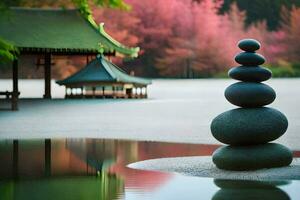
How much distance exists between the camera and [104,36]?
28.4 metres

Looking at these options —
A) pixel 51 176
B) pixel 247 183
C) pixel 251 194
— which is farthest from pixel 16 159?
pixel 251 194

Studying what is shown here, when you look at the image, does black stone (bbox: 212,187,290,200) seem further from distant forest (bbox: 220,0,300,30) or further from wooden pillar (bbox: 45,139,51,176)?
distant forest (bbox: 220,0,300,30)

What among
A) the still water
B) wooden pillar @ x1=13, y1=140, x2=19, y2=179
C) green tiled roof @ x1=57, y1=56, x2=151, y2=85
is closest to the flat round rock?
the still water

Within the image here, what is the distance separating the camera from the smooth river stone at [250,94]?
957 centimetres

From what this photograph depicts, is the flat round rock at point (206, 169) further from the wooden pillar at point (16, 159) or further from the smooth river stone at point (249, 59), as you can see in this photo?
the wooden pillar at point (16, 159)

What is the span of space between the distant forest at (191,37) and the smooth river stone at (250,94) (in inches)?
1473

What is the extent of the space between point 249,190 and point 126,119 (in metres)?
11.4

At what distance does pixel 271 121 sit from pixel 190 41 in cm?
3998

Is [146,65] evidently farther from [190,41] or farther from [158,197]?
[158,197]

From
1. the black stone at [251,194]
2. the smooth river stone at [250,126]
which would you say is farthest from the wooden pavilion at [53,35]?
the black stone at [251,194]

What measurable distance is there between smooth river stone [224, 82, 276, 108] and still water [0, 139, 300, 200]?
4.36 feet

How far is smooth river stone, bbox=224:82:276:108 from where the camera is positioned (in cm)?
957

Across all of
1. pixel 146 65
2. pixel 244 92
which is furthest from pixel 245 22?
pixel 244 92

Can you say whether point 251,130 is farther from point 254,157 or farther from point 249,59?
point 249,59
